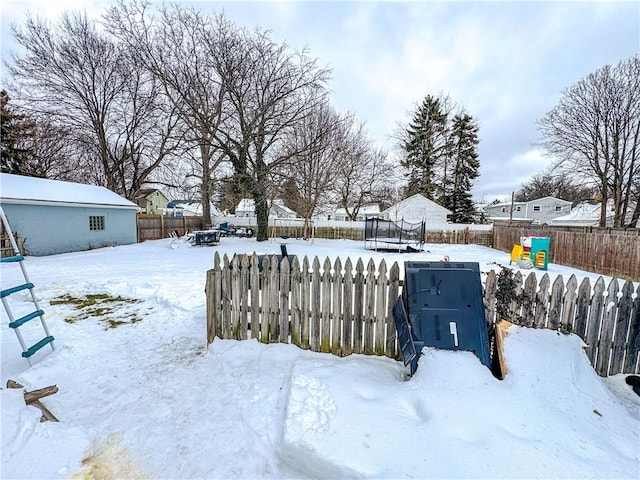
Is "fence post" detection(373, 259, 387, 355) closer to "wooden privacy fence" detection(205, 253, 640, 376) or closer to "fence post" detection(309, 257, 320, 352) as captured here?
"wooden privacy fence" detection(205, 253, 640, 376)

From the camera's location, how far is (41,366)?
290 cm

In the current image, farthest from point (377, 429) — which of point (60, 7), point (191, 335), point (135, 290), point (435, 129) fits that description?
point (435, 129)

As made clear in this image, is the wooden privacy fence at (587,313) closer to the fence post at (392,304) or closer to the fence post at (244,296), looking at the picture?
the fence post at (392,304)

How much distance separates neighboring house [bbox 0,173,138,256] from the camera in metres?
10.8

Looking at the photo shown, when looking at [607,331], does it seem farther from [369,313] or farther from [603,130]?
[603,130]

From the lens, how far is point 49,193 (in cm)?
1207

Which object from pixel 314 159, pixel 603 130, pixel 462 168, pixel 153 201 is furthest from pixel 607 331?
pixel 153 201

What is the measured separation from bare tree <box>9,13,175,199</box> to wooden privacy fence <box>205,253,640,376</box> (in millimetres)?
16989

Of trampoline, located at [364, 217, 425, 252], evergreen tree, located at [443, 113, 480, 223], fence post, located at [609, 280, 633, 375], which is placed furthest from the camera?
evergreen tree, located at [443, 113, 480, 223]

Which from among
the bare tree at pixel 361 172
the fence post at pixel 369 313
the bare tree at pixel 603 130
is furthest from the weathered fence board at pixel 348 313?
the bare tree at pixel 603 130

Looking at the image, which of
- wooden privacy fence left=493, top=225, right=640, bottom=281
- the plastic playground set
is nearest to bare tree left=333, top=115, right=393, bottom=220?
the plastic playground set

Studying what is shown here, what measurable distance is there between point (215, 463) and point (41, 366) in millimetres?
2460

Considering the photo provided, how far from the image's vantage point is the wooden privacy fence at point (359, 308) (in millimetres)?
2691

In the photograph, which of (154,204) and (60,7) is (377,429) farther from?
(154,204)
